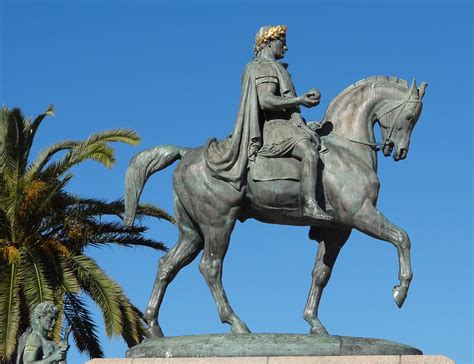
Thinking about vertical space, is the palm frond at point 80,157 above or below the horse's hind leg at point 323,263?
above

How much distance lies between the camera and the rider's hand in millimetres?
16812

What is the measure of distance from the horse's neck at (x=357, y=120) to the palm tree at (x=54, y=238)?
10.6 metres

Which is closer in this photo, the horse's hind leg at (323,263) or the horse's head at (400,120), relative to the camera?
the horse's hind leg at (323,263)

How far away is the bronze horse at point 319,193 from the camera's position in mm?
16562

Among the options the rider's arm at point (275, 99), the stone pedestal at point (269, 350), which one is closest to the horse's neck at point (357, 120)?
the rider's arm at point (275, 99)

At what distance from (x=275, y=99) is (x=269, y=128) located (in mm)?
390

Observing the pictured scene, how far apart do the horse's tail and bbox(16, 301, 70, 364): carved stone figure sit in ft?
6.08

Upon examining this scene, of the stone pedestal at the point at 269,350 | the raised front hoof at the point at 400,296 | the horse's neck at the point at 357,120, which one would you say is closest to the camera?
the stone pedestal at the point at 269,350

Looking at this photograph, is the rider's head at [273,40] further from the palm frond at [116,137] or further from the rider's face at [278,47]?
the palm frond at [116,137]

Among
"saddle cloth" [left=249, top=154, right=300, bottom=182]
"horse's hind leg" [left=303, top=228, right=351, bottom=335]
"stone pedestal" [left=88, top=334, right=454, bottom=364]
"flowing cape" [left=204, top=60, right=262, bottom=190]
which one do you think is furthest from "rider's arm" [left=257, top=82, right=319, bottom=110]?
"stone pedestal" [left=88, top=334, right=454, bottom=364]

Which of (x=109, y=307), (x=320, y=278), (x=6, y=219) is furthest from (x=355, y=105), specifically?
(x=6, y=219)

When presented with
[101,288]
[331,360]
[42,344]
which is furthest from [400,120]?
[101,288]

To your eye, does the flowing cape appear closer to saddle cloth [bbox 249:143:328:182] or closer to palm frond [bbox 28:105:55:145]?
saddle cloth [bbox 249:143:328:182]

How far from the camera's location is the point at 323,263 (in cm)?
1703
